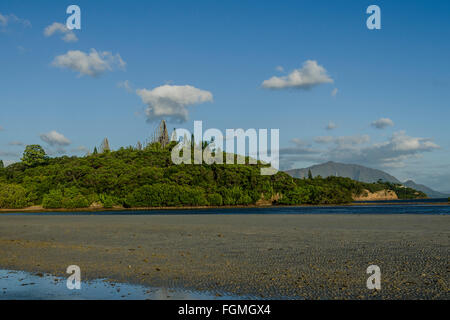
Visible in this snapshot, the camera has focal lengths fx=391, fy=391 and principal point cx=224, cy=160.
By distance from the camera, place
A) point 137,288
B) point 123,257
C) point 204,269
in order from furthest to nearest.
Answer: point 123,257
point 204,269
point 137,288

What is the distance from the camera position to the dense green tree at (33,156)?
154 meters

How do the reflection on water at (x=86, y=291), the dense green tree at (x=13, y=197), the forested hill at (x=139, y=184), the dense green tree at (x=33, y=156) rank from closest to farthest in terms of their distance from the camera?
the reflection on water at (x=86, y=291)
the dense green tree at (x=13, y=197)
the forested hill at (x=139, y=184)
the dense green tree at (x=33, y=156)

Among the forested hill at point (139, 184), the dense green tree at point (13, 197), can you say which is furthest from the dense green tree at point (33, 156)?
the dense green tree at point (13, 197)

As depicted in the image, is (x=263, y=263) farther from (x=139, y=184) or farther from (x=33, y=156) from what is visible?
(x=33, y=156)

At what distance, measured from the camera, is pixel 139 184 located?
130 m

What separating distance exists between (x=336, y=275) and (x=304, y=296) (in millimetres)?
2722

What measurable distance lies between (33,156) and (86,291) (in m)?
162

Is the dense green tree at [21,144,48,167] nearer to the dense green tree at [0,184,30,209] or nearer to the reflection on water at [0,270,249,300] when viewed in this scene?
the dense green tree at [0,184,30,209]

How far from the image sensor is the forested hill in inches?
4744

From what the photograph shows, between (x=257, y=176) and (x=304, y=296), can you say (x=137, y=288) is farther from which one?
(x=257, y=176)

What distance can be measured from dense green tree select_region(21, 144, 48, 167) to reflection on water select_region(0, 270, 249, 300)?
157 meters

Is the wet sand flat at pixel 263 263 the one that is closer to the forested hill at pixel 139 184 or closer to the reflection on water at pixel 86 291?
the reflection on water at pixel 86 291
